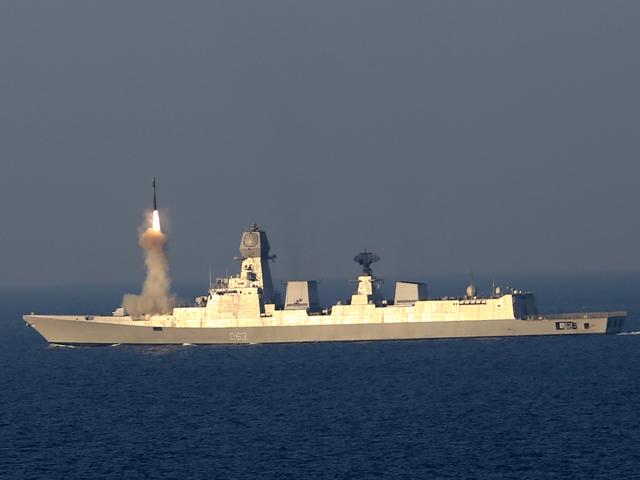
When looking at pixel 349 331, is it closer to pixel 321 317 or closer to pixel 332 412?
pixel 321 317

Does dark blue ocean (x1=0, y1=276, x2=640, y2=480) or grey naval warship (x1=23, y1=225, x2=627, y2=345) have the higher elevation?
grey naval warship (x1=23, y1=225, x2=627, y2=345)

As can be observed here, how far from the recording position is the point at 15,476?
40000mm

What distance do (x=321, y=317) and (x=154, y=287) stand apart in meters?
11.6

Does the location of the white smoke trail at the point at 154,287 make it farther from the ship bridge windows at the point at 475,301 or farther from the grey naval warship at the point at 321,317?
the ship bridge windows at the point at 475,301

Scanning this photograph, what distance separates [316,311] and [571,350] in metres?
15.9

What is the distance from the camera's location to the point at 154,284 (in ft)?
257

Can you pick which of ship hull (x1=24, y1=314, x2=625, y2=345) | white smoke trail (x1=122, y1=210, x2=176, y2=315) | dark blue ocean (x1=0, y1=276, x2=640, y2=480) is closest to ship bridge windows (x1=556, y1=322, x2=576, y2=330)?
ship hull (x1=24, y1=314, x2=625, y2=345)

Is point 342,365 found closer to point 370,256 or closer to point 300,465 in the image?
point 370,256

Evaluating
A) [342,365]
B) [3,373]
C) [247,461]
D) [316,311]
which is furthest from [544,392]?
[3,373]

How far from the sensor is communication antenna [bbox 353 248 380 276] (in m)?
76.1

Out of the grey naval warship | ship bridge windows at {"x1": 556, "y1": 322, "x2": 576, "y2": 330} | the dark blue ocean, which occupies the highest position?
the grey naval warship

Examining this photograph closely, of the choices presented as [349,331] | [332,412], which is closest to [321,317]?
[349,331]

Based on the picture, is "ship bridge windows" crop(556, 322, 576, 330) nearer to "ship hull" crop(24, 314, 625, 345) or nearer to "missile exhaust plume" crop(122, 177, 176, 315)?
"ship hull" crop(24, 314, 625, 345)

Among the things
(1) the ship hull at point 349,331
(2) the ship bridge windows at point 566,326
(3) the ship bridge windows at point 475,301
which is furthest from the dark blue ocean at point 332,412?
(3) the ship bridge windows at point 475,301
